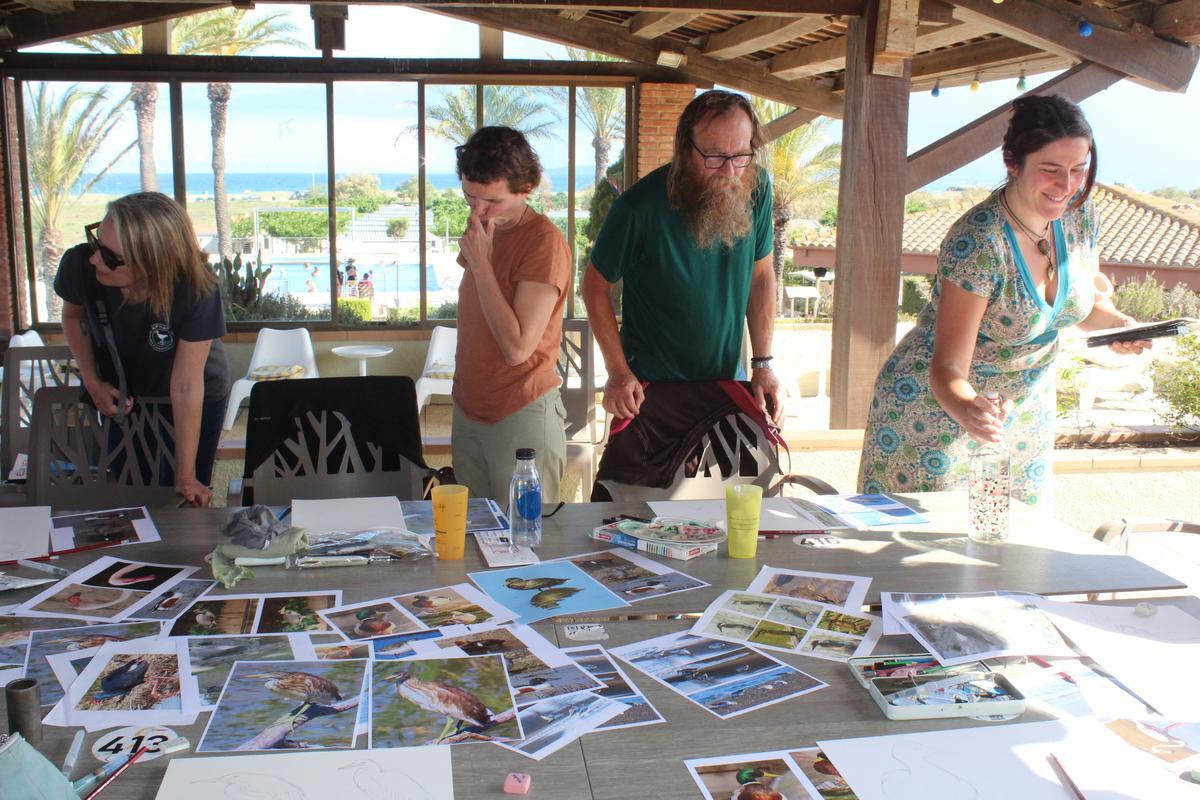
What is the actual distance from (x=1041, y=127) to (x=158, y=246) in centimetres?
226

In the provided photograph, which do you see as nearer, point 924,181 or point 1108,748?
point 1108,748

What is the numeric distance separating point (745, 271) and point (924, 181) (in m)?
3.77

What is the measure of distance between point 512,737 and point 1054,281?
5.91 ft

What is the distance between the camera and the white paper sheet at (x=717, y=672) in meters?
1.47

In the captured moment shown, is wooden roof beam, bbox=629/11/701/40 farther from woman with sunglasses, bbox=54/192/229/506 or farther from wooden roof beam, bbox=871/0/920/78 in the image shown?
woman with sunglasses, bbox=54/192/229/506

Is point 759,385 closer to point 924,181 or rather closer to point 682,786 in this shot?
point 682,786

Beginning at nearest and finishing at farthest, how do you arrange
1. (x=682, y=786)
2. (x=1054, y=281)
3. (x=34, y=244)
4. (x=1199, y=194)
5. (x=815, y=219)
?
(x=682, y=786) → (x=1054, y=281) → (x=34, y=244) → (x=1199, y=194) → (x=815, y=219)

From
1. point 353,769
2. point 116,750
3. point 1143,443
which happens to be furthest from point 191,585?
point 1143,443

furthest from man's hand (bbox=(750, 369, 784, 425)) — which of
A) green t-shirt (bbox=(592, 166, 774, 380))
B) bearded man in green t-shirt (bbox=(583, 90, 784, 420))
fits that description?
green t-shirt (bbox=(592, 166, 774, 380))

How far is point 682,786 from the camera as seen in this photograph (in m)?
1.24

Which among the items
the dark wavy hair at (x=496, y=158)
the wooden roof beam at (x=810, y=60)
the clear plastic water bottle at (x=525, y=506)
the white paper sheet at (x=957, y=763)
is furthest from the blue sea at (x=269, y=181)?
the white paper sheet at (x=957, y=763)

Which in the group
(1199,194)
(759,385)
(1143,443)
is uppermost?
(1199,194)

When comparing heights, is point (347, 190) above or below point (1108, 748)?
above

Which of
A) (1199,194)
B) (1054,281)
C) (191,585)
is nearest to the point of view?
(191,585)
